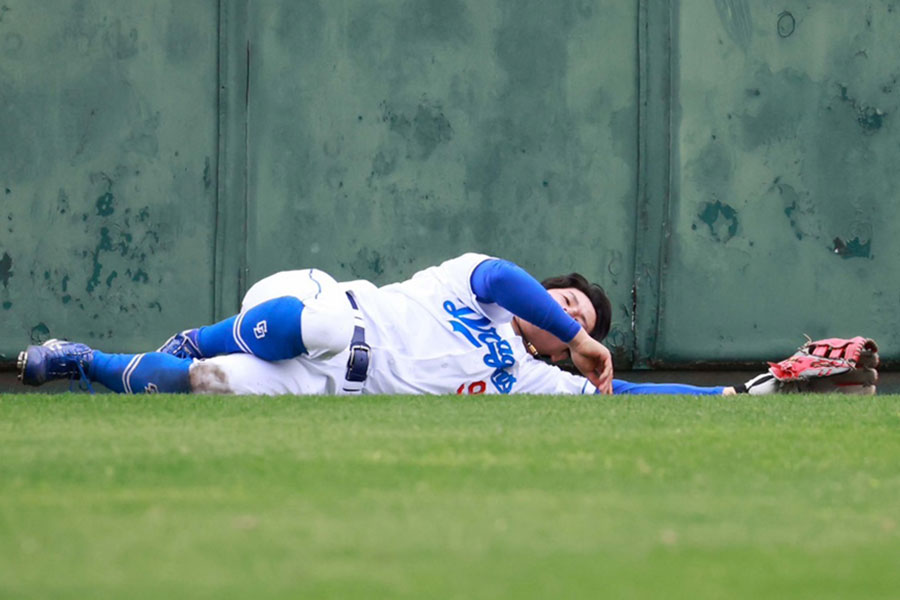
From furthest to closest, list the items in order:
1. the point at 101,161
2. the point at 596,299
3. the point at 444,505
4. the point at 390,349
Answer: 1. the point at 101,161
2. the point at 596,299
3. the point at 390,349
4. the point at 444,505

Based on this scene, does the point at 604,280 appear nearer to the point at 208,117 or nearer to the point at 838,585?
the point at 208,117

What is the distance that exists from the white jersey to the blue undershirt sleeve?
0.17m

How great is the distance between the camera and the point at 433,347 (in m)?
4.23

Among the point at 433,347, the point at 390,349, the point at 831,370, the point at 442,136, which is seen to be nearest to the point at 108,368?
the point at 390,349

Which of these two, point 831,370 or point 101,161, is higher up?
point 101,161

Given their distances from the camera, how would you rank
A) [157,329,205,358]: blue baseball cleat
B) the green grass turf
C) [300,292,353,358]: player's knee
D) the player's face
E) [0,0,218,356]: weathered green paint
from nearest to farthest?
1. the green grass turf
2. [300,292,353,358]: player's knee
3. [157,329,205,358]: blue baseball cleat
4. the player's face
5. [0,0,218,356]: weathered green paint

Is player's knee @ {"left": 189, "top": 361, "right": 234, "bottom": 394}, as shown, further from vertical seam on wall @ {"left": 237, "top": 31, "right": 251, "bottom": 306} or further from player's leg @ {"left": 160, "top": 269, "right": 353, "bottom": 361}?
vertical seam on wall @ {"left": 237, "top": 31, "right": 251, "bottom": 306}

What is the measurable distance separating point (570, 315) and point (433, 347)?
546 millimetres

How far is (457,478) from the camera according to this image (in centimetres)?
221

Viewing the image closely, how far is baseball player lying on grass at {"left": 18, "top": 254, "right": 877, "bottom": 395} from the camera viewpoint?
4.00 metres

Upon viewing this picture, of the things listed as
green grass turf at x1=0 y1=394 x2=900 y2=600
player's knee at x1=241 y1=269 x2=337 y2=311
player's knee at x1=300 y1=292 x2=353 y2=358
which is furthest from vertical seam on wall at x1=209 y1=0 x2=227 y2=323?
green grass turf at x1=0 y1=394 x2=900 y2=600

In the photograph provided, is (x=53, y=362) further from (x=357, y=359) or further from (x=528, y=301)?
(x=528, y=301)

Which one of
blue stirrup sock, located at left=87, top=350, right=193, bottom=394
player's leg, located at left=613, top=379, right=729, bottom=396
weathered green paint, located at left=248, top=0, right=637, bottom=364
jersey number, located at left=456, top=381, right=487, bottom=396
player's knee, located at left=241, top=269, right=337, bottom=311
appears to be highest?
weathered green paint, located at left=248, top=0, right=637, bottom=364

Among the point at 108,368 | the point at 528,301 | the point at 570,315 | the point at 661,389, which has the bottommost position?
the point at 661,389
